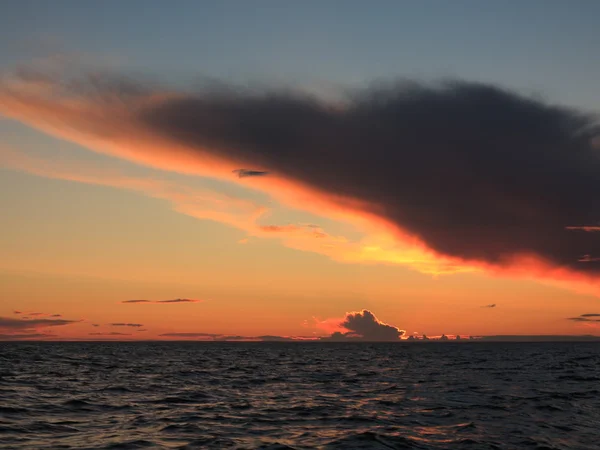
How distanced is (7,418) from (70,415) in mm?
2740

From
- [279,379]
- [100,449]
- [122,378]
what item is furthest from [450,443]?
[122,378]

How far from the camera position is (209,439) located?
22266mm

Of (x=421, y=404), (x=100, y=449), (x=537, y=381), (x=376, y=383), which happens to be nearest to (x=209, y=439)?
(x=100, y=449)

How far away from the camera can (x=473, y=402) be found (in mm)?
33812

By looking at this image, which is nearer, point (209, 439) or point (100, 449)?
point (100, 449)

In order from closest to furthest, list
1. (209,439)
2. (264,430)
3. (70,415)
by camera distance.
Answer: (209,439) → (264,430) → (70,415)

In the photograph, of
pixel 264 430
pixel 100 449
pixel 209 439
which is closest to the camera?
pixel 100 449

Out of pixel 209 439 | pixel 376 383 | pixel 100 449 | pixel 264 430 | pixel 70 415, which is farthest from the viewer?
pixel 376 383

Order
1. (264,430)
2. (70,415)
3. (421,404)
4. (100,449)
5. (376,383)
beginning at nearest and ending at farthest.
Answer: (100,449) < (264,430) < (70,415) < (421,404) < (376,383)

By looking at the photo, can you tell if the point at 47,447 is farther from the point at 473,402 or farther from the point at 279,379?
the point at 279,379

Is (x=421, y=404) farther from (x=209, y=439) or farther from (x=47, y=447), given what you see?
(x=47, y=447)

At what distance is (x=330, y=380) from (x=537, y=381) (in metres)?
17.7

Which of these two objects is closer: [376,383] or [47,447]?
[47,447]

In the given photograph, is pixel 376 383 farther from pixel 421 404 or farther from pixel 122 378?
pixel 122 378
